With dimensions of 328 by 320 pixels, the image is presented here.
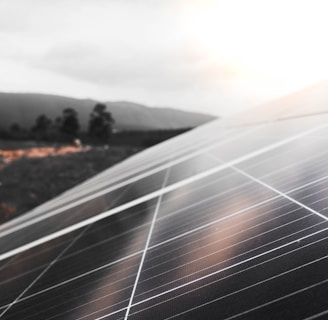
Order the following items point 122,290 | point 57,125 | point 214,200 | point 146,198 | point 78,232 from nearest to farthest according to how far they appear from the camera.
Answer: point 122,290, point 214,200, point 78,232, point 146,198, point 57,125

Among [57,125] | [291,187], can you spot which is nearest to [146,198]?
[291,187]

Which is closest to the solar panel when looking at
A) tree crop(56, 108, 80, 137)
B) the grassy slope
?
the grassy slope

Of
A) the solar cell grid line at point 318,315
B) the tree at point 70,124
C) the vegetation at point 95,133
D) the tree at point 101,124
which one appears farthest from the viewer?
the tree at point 70,124

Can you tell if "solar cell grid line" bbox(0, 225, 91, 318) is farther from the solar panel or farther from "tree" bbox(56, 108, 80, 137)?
"tree" bbox(56, 108, 80, 137)

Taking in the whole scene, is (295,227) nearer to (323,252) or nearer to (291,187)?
(323,252)

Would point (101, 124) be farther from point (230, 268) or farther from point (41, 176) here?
point (230, 268)

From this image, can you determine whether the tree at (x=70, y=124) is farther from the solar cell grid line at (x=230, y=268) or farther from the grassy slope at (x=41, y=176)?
the solar cell grid line at (x=230, y=268)

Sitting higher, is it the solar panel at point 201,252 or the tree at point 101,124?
the tree at point 101,124

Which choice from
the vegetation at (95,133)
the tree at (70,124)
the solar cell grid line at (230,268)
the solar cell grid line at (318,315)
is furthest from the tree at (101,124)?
the solar cell grid line at (318,315)
